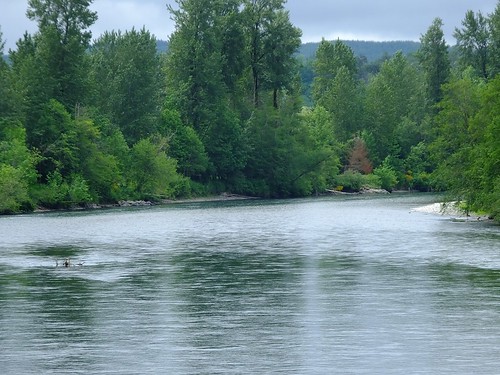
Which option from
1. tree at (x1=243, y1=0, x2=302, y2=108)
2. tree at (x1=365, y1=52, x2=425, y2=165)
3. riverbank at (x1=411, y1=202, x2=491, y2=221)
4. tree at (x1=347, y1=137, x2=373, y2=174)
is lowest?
riverbank at (x1=411, y1=202, x2=491, y2=221)

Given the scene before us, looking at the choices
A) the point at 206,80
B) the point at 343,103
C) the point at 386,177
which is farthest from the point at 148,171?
the point at 343,103

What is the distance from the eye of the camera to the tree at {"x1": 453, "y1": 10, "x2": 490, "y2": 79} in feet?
504

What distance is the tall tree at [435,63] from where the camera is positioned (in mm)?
153625

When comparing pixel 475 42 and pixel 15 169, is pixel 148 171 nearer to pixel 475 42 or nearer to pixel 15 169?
pixel 15 169

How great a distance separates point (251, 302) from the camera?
35.3 m

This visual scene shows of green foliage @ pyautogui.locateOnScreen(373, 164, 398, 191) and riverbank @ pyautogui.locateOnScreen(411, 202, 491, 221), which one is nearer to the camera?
riverbank @ pyautogui.locateOnScreen(411, 202, 491, 221)

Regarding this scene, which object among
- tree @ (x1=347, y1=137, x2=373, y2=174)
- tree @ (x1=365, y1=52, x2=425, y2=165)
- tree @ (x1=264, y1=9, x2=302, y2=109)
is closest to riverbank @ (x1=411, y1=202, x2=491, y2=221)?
tree @ (x1=264, y1=9, x2=302, y2=109)

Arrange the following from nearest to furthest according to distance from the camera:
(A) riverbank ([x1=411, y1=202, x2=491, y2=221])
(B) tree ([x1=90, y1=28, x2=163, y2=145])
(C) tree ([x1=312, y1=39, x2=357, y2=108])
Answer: (A) riverbank ([x1=411, y1=202, x2=491, y2=221])
(B) tree ([x1=90, y1=28, x2=163, y2=145])
(C) tree ([x1=312, y1=39, x2=357, y2=108])

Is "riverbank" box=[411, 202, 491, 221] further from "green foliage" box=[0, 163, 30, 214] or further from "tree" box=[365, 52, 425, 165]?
"tree" box=[365, 52, 425, 165]

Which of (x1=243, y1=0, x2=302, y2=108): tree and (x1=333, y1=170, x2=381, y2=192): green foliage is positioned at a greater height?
(x1=243, y1=0, x2=302, y2=108): tree

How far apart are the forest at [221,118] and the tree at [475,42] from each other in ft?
0.67

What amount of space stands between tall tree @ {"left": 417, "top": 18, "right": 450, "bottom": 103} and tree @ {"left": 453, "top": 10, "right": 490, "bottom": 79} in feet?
8.66

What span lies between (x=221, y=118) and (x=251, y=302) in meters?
95.1

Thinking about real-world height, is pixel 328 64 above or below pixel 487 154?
above
